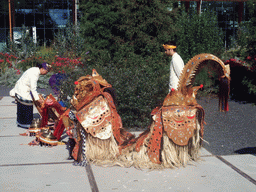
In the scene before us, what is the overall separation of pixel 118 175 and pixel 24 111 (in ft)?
10.2

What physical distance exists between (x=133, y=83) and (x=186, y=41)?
450 centimetres

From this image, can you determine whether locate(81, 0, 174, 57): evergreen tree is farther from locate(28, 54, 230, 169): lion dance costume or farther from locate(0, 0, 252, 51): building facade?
locate(0, 0, 252, 51): building facade

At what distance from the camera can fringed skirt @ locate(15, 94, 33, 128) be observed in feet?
22.8

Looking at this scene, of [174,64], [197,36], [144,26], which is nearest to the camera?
[174,64]

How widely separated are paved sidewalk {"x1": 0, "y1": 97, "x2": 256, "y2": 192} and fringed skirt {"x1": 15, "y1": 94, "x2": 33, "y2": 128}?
138 cm

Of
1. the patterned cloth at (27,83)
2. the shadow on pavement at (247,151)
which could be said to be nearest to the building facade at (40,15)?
the patterned cloth at (27,83)

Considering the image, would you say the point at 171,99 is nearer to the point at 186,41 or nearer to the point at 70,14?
the point at 186,41

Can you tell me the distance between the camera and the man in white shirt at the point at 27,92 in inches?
264


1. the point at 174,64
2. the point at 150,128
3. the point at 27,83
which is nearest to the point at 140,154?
the point at 150,128

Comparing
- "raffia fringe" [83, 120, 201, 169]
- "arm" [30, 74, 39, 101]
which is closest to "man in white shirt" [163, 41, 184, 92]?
"raffia fringe" [83, 120, 201, 169]

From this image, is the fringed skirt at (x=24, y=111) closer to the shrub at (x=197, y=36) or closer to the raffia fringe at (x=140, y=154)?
the raffia fringe at (x=140, y=154)

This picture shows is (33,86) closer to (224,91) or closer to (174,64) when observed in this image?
(174,64)

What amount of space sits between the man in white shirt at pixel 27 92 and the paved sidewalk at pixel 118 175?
139cm

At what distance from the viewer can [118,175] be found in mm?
4676
